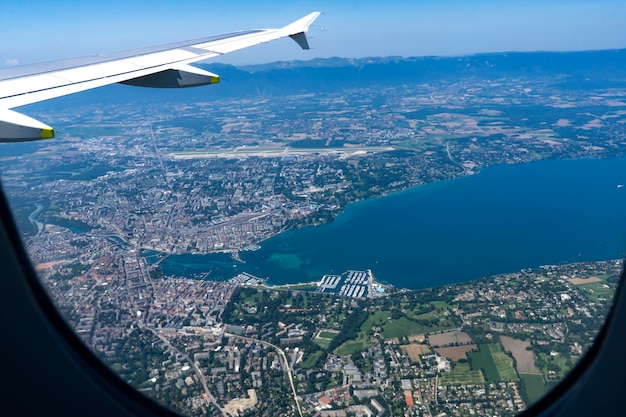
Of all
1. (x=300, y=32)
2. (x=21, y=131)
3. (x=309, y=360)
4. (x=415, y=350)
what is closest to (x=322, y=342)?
(x=309, y=360)

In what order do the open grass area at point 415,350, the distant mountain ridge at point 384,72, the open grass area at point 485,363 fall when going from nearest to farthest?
1. the open grass area at point 485,363
2. the open grass area at point 415,350
3. the distant mountain ridge at point 384,72

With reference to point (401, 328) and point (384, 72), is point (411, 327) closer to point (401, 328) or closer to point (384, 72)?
point (401, 328)

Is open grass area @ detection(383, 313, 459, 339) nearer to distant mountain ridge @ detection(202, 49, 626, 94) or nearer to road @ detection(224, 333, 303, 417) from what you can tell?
road @ detection(224, 333, 303, 417)

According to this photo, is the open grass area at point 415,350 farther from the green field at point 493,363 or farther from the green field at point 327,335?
the green field at point 327,335

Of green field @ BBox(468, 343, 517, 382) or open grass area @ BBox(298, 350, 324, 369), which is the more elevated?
open grass area @ BBox(298, 350, 324, 369)

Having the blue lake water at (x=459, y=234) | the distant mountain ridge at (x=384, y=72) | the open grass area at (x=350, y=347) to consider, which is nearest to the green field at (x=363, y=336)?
the open grass area at (x=350, y=347)

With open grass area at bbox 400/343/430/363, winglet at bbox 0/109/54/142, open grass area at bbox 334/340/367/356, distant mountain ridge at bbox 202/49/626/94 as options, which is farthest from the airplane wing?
distant mountain ridge at bbox 202/49/626/94
